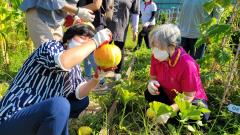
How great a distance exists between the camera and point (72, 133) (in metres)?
3.39

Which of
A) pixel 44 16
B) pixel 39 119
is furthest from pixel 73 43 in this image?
pixel 44 16

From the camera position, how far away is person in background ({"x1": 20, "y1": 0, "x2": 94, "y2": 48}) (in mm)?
3703

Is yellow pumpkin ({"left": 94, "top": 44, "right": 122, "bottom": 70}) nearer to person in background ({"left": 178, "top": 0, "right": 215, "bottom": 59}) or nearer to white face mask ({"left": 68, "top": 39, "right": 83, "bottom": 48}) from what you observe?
white face mask ({"left": 68, "top": 39, "right": 83, "bottom": 48})

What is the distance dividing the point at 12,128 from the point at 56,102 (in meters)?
0.35

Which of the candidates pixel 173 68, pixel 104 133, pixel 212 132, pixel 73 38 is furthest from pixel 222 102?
pixel 73 38

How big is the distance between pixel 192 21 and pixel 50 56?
10.00 ft

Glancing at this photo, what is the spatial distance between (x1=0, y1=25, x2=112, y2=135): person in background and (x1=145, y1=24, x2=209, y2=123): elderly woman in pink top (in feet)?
2.45

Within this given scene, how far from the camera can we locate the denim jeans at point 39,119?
2.54 meters

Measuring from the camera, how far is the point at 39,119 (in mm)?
2561

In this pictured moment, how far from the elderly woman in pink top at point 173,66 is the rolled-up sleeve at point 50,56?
1.01 metres

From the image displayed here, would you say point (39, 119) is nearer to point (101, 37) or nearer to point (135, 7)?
point (101, 37)

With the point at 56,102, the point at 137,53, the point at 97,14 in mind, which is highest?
the point at 97,14

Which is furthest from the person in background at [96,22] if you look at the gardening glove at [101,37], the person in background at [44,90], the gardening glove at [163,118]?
the gardening glove at [101,37]

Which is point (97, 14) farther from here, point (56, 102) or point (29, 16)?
point (56, 102)
